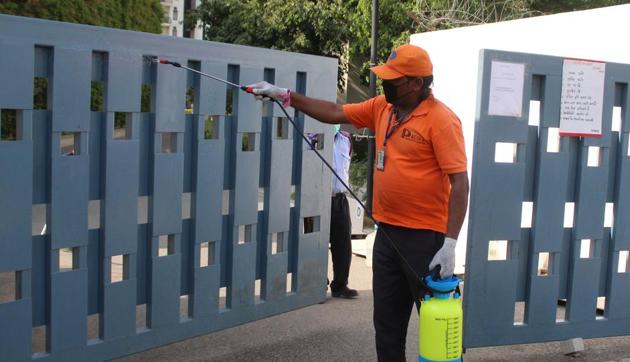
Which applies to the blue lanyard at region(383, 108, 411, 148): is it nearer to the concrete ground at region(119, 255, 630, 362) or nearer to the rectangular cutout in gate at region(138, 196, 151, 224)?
the rectangular cutout in gate at region(138, 196, 151, 224)

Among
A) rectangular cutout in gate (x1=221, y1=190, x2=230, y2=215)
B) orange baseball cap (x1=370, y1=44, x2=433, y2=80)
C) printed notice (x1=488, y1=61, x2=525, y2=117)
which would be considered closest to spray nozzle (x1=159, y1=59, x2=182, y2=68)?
rectangular cutout in gate (x1=221, y1=190, x2=230, y2=215)

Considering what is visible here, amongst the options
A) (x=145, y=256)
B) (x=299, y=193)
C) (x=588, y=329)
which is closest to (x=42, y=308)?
(x=145, y=256)

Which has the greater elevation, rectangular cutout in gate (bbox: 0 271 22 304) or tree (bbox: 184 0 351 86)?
tree (bbox: 184 0 351 86)

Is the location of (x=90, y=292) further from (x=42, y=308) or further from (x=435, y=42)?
(x=435, y=42)

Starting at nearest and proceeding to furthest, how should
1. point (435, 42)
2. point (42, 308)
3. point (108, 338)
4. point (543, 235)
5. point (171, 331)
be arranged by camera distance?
point (42, 308) → point (108, 338) → point (171, 331) → point (543, 235) → point (435, 42)

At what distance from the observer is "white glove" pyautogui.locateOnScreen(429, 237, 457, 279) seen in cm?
395

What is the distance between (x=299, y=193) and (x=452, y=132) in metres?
1.89

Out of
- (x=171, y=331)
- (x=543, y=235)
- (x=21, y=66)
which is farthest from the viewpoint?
(x=543, y=235)

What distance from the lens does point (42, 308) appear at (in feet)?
13.5

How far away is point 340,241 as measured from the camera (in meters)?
7.39

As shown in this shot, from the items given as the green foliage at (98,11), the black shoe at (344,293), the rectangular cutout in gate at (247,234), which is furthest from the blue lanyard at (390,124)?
the green foliage at (98,11)

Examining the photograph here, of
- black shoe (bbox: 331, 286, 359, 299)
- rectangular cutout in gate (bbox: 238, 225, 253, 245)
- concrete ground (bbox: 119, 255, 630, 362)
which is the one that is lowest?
concrete ground (bbox: 119, 255, 630, 362)

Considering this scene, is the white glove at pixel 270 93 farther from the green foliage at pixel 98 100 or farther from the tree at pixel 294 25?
the tree at pixel 294 25

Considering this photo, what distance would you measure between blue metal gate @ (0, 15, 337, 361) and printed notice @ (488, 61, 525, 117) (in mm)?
1280
